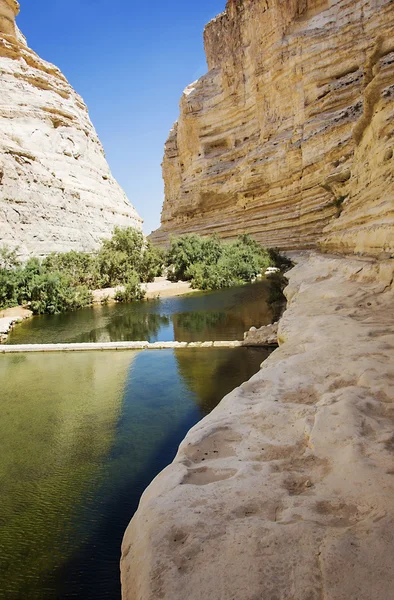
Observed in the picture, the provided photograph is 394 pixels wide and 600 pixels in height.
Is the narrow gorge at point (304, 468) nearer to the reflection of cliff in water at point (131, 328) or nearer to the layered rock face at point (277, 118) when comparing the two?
the reflection of cliff in water at point (131, 328)

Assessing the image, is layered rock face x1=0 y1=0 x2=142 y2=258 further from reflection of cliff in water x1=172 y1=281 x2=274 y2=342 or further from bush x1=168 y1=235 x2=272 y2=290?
reflection of cliff in water x1=172 y1=281 x2=274 y2=342

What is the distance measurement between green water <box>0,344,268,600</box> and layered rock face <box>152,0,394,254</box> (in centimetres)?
744

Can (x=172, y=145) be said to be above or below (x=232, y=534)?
above

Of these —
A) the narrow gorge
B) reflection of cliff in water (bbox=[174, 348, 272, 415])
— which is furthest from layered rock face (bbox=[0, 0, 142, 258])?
the narrow gorge

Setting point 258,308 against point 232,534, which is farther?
point 258,308

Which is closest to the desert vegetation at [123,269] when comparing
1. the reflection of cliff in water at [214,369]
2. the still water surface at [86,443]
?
the still water surface at [86,443]

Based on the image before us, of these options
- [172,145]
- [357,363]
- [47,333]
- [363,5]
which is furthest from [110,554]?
[172,145]

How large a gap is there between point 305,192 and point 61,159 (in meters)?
17.8

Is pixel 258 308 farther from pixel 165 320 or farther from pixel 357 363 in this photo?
pixel 357 363

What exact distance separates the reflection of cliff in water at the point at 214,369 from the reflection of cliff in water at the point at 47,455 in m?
1.23

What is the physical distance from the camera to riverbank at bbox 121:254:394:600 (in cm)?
111

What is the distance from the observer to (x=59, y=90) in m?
29.8

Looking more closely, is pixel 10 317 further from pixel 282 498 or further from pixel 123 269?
pixel 282 498

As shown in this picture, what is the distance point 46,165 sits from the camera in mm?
24609
